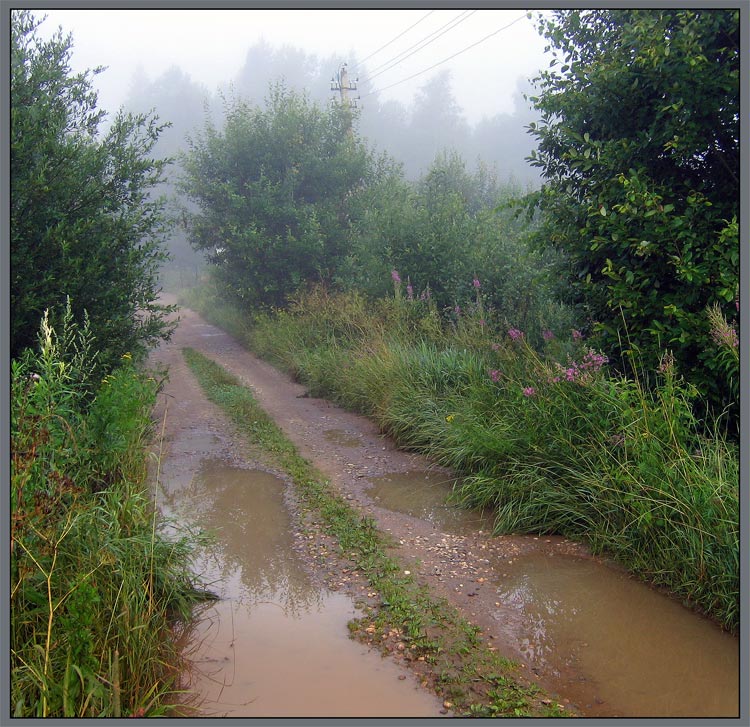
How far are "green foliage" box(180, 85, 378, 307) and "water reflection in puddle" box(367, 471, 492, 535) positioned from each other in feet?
35.3

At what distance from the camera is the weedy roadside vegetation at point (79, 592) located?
301cm

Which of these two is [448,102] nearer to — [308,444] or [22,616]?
[308,444]

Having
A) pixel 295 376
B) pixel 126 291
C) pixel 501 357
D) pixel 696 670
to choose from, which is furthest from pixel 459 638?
pixel 295 376

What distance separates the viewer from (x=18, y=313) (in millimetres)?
6262

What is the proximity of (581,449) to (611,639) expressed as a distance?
184cm

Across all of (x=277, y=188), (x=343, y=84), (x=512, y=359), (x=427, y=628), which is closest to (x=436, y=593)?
(x=427, y=628)

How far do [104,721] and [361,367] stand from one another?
768 cm

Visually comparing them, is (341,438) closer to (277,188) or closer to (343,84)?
(277,188)

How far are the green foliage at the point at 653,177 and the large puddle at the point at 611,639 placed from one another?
2.04 m

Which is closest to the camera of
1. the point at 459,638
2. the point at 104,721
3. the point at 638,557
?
the point at 104,721

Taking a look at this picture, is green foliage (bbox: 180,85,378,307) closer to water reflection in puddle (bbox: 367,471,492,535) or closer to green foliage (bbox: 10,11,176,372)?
green foliage (bbox: 10,11,176,372)

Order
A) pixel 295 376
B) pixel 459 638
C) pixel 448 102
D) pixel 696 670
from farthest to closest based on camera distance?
pixel 448 102 → pixel 295 376 → pixel 459 638 → pixel 696 670

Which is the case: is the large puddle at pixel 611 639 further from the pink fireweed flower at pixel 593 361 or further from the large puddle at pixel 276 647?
the pink fireweed flower at pixel 593 361

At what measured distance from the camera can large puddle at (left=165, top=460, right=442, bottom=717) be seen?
3418 mm
